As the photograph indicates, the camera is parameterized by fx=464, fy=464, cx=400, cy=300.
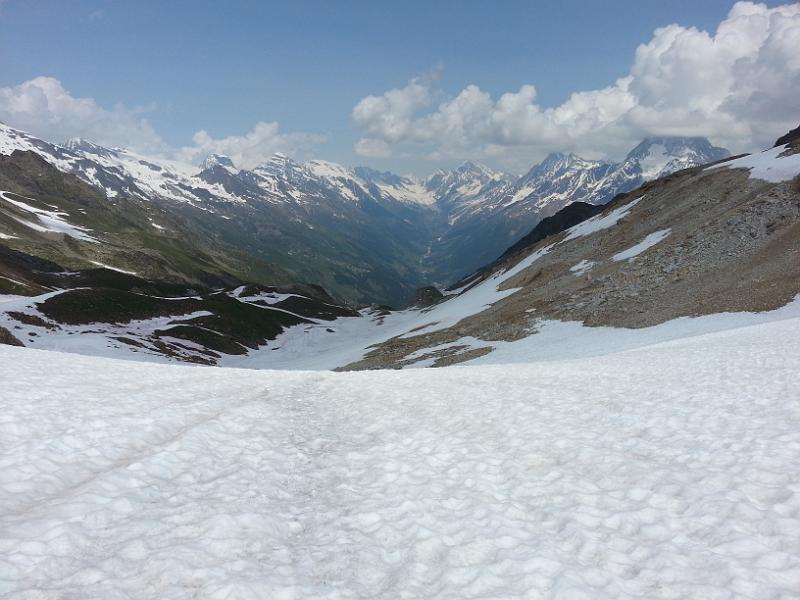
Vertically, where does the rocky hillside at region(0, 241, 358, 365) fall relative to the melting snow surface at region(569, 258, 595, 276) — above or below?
above

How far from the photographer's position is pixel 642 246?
65.8 metres

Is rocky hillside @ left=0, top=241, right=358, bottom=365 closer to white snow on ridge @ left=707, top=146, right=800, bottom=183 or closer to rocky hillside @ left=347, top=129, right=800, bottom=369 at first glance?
rocky hillside @ left=347, top=129, right=800, bottom=369

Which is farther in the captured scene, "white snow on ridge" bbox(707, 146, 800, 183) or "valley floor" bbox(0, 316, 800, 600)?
"white snow on ridge" bbox(707, 146, 800, 183)

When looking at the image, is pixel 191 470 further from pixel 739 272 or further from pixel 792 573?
pixel 739 272

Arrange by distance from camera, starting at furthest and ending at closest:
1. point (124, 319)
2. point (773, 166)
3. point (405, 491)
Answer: point (124, 319)
point (773, 166)
point (405, 491)

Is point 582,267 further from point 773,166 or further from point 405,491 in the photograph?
point 405,491

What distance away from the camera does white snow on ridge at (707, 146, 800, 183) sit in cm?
5922

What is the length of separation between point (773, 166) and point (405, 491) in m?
78.7

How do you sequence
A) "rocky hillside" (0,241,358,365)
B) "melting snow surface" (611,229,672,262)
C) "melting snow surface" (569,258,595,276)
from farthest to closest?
"melting snow surface" (569,258,595,276), "melting snow surface" (611,229,672,262), "rocky hillside" (0,241,358,365)

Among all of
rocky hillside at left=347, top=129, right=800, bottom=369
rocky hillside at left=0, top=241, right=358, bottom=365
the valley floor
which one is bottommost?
the valley floor

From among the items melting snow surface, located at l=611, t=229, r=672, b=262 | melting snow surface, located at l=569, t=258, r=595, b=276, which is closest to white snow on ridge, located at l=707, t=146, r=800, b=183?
melting snow surface, located at l=611, t=229, r=672, b=262

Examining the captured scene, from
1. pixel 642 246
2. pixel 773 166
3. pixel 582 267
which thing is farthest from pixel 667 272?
pixel 773 166

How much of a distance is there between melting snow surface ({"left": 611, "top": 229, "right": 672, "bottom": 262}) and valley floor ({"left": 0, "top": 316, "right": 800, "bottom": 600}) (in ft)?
166

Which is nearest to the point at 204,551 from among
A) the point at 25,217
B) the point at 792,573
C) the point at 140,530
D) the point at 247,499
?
the point at 140,530
